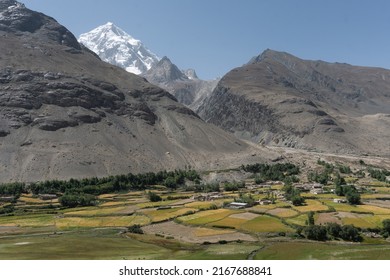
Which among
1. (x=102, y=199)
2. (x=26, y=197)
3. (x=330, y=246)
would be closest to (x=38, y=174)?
(x=26, y=197)

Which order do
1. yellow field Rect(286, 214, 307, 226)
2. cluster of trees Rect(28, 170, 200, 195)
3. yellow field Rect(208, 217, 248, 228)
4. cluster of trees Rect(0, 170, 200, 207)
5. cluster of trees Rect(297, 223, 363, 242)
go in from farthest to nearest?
cluster of trees Rect(28, 170, 200, 195) → cluster of trees Rect(0, 170, 200, 207) → yellow field Rect(208, 217, 248, 228) → yellow field Rect(286, 214, 307, 226) → cluster of trees Rect(297, 223, 363, 242)

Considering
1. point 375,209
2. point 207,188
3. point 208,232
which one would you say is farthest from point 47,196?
point 375,209

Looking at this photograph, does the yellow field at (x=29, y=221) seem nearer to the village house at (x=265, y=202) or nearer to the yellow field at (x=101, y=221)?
the yellow field at (x=101, y=221)

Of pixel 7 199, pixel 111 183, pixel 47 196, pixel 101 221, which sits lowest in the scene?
pixel 101 221

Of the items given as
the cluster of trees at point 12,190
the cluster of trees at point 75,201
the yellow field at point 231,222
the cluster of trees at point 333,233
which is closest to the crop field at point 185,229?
the yellow field at point 231,222

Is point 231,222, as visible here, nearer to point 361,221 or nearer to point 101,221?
point 361,221

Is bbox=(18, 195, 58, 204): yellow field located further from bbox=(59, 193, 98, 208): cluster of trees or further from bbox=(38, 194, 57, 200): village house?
bbox=(59, 193, 98, 208): cluster of trees

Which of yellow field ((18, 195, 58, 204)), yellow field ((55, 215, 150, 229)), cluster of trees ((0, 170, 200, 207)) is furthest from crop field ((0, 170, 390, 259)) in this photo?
cluster of trees ((0, 170, 200, 207))
